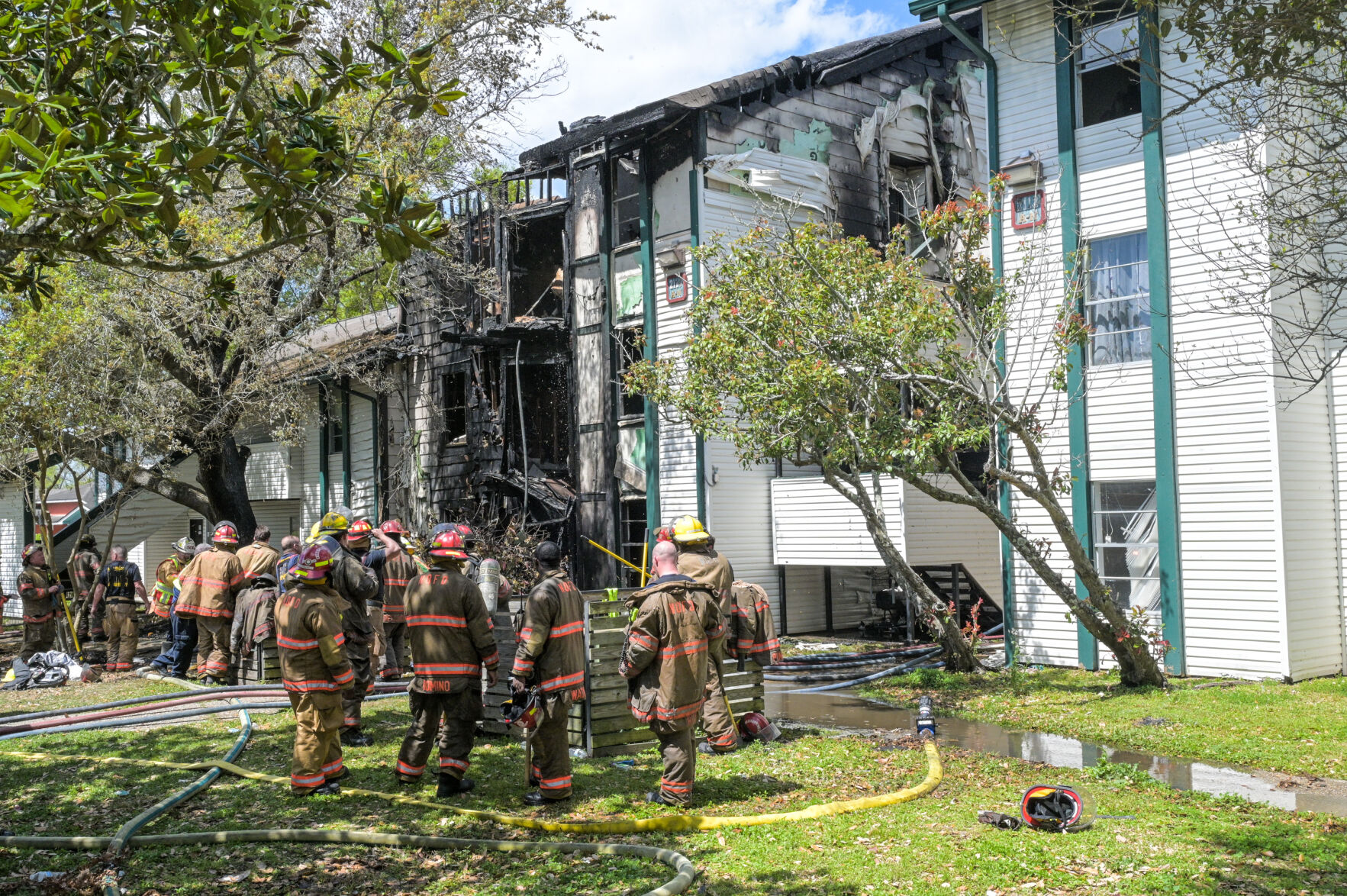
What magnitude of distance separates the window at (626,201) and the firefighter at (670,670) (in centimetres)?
1324

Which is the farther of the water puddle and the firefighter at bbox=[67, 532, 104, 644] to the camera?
the firefighter at bbox=[67, 532, 104, 644]

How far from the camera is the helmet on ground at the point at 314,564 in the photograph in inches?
317

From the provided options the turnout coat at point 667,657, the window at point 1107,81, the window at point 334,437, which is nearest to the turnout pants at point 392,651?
the turnout coat at point 667,657

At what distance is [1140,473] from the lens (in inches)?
524

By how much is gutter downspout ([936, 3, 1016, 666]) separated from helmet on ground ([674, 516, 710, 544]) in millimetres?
5891

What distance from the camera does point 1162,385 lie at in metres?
13.0

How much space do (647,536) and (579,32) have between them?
8698 millimetres

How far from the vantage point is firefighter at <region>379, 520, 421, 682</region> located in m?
12.0

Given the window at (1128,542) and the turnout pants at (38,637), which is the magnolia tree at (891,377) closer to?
the window at (1128,542)

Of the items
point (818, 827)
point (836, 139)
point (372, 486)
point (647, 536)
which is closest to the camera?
point (818, 827)

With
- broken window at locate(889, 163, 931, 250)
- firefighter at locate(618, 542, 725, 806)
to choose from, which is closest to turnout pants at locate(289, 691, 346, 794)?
firefighter at locate(618, 542, 725, 806)

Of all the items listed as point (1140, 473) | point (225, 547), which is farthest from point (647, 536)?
point (1140, 473)

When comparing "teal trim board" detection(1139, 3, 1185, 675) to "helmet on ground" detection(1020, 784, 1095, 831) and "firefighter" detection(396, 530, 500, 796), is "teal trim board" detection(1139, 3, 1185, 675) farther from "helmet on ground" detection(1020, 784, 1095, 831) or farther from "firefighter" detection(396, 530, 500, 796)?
"firefighter" detection(396, 530, 500, 796)

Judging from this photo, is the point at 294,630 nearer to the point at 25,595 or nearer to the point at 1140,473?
the point at 1140,473
